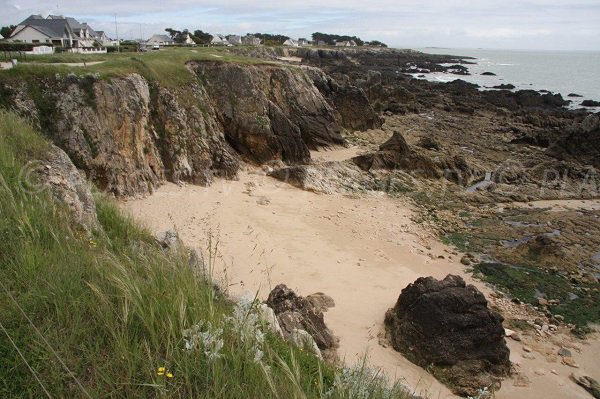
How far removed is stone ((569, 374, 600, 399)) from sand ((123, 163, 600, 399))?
14 centimetres

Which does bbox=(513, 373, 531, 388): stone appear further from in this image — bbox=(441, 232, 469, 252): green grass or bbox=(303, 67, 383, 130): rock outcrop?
bbox=(303, 67, 383, 130): rock outcrop

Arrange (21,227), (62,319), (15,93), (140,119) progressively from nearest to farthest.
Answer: (62,319), (21,227), (15,93), (140,119)

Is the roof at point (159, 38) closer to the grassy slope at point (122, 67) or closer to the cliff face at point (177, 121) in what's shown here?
the cliff face at point (177, 121)

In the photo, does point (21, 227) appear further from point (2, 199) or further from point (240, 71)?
point (240, 71)

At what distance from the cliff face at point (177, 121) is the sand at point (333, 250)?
1.19 m

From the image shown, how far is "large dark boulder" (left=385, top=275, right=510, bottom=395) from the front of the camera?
26.5 feet

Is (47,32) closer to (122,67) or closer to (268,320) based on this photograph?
(122,67)

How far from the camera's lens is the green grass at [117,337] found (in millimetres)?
2477

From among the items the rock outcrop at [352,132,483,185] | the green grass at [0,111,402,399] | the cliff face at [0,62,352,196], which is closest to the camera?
the green grass at [0,111,402,399]

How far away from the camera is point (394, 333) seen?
8.96 meters

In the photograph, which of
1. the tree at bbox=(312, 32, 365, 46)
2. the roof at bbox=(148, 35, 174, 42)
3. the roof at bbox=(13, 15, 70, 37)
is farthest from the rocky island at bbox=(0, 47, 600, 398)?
the tree at bbox=(312, 32, 365, 46)

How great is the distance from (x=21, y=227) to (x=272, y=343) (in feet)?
8.08

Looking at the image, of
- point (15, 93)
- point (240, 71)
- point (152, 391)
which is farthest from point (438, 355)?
point (240, 71)

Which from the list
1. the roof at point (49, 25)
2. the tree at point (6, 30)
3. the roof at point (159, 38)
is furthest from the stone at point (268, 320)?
the roof at point (159, 38)
